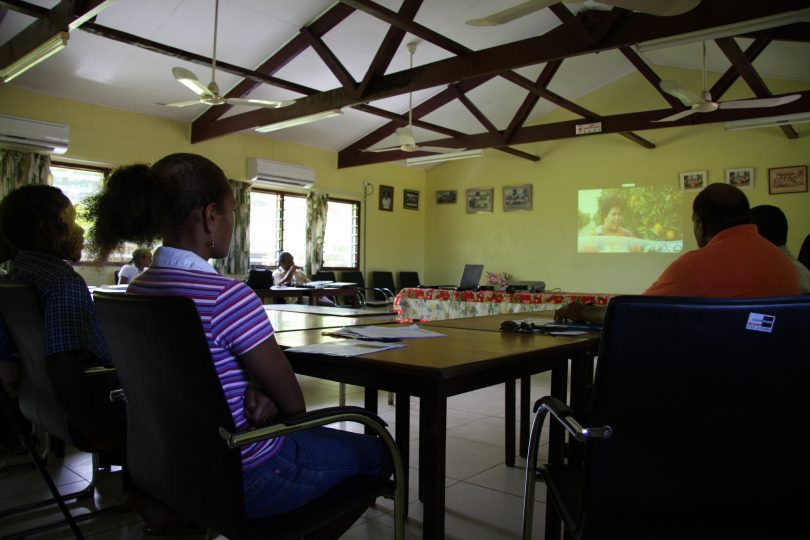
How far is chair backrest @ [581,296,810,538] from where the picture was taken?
89cm

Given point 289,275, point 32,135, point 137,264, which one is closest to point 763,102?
point 289,275

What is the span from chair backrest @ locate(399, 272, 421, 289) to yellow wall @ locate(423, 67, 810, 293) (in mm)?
614

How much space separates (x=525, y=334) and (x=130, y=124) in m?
7.11

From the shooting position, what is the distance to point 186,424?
1010 mm

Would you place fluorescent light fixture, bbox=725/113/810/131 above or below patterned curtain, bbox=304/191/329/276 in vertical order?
above

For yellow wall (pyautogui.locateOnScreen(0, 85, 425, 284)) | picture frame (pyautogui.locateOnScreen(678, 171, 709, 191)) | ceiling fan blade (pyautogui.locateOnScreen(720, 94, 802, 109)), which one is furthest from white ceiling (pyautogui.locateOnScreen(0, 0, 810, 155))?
ceiling fan blade (pyautogui.locateOnScreen(720, 94, 802, 109))

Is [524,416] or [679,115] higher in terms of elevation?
[679,115]

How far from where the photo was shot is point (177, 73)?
15.1 ft

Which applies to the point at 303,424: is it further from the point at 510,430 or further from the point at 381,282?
the point at 381,282

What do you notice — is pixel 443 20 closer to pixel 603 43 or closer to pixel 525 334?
pixel 603 43

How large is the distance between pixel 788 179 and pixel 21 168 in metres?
9.80

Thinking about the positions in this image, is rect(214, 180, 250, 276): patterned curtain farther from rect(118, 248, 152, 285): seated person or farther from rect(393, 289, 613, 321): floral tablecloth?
rect(393, 289, 613, 321): floral tablecloth

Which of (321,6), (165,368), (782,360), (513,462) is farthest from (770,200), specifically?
(165,368)

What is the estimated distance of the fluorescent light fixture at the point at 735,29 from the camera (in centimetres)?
380
